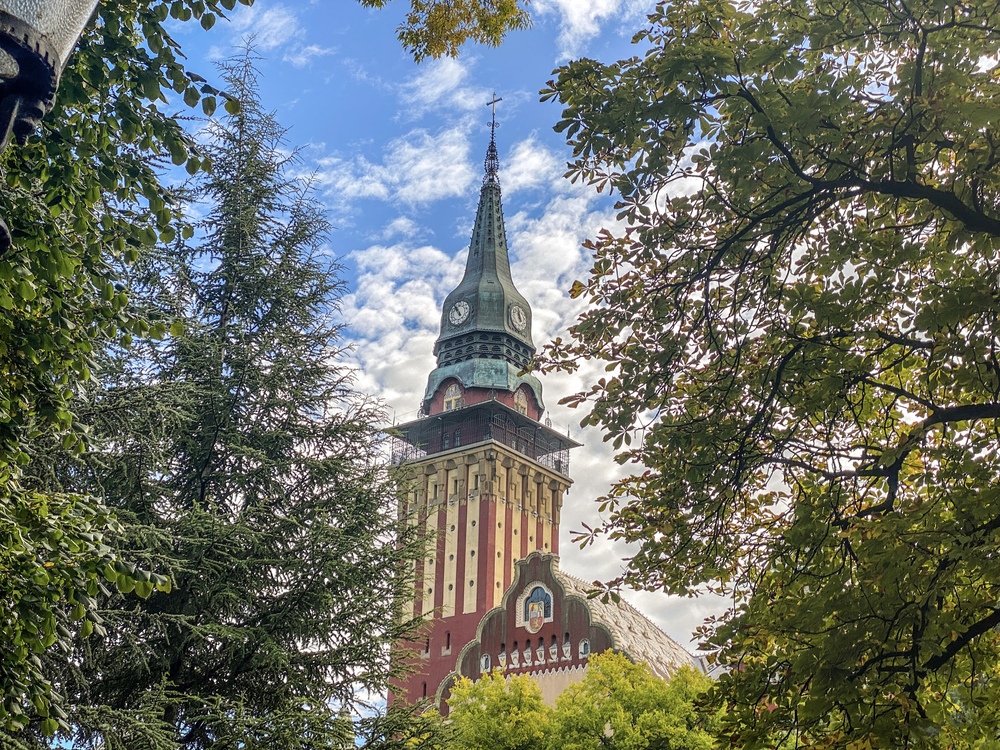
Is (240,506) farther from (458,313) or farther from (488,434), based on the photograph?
(458,313)

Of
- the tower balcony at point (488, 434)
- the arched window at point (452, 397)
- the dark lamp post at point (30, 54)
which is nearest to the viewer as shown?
the dark lamp post at point (30, 54)

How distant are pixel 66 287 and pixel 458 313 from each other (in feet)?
190

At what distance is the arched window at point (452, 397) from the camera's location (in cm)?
6069

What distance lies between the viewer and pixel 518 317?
6475 centimetres

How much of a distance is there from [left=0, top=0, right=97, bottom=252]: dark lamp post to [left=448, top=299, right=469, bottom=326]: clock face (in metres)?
61.2

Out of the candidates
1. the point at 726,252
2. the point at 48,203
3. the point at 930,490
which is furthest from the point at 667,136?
the point at 48,203

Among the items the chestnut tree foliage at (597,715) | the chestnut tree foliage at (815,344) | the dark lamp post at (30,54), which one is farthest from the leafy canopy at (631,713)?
the dark lamp post at (30,54)

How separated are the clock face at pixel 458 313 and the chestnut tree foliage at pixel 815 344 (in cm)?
5457

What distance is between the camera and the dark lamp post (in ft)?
8.42

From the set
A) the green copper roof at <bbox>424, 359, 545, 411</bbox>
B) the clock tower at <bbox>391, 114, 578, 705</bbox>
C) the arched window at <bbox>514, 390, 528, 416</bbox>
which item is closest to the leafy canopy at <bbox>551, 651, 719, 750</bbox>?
the clock tower at <bbox>391, 114, 578, 705</bbox>

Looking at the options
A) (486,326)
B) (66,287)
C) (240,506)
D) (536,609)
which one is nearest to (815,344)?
(66,287)

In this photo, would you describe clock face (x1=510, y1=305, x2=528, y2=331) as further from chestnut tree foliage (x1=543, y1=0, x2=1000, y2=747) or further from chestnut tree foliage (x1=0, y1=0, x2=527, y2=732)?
chestnut tree foliage (x1=0, y1=0, x2=527, y2=732)

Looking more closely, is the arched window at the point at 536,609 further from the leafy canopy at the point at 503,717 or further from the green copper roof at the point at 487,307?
the green copper roof at the point at 487,307

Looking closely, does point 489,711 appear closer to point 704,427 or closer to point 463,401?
point 704,427
